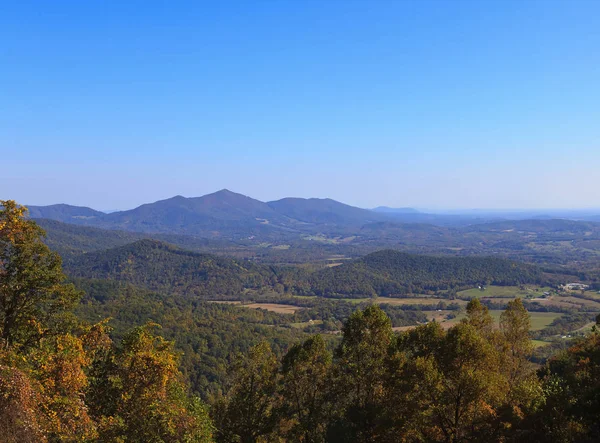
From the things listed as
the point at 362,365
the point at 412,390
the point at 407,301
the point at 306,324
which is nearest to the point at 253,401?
the point at 362,365

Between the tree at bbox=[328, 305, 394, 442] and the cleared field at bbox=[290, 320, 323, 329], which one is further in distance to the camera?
the cleared field at bbox=[290, 320, 323, 329]

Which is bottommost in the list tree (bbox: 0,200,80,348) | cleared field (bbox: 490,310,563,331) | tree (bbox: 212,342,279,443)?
cleared field (bbox: 490,310,563,331)

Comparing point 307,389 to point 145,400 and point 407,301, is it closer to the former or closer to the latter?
point 145,400

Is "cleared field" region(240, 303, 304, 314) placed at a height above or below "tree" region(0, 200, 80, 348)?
below

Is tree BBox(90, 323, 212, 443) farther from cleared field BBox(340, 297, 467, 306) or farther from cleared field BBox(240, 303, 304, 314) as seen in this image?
cleared field BBox(340, 297, 467, 306)

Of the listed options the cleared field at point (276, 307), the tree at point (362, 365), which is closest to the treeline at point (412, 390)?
the tree at point (362, 365)

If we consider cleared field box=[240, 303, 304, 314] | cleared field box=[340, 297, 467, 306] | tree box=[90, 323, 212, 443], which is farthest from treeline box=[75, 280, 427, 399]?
tree box=[90, 323, 212, 443]

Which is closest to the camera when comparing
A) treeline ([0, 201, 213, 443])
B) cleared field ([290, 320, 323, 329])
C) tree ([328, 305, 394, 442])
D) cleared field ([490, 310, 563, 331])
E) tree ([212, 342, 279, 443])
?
treeline ([0, 201, 213, 443])

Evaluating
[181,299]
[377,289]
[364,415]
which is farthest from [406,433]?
[377,289]
